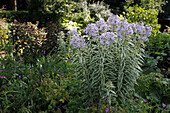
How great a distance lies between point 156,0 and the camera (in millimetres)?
9016

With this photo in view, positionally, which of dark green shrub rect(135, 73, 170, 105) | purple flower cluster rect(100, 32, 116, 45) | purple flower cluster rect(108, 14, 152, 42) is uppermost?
purple flower cluster rect(108, 14, 152, 42)

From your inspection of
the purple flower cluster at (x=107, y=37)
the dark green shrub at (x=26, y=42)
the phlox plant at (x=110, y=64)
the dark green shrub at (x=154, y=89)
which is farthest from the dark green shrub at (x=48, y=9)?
the purple flower cluster at (x=107, y=37)

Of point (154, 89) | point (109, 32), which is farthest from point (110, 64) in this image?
point (154, 89)

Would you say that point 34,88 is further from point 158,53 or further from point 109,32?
point 158,53

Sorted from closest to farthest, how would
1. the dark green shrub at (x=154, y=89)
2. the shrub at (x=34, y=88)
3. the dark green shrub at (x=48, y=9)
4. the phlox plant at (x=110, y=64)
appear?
the phlox plant at (x=110, y=64) → the shrub at (x=34, y=88) → the dark green shrub at (x=154, y=89) → the dark green shrub at (x=48, y=9)

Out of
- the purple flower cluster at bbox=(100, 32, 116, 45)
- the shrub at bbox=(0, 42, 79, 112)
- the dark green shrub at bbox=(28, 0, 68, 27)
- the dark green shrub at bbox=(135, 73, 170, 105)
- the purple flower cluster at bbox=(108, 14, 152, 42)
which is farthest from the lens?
the dark green shrub at bbox=(28, 0, 68, 27)

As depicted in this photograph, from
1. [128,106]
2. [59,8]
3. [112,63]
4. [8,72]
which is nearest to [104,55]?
[112,63]

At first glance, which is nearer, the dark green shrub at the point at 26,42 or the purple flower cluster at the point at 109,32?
the purple flower cluster at the point at 109,32

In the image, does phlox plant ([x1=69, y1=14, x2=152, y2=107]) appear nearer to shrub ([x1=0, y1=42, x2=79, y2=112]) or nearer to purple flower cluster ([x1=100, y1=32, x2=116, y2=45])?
purple flower cluster ([x1=100, y1=32, x2=116, y2=45])

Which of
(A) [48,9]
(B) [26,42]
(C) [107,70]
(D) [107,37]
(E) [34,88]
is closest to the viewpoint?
(D) [107,37]

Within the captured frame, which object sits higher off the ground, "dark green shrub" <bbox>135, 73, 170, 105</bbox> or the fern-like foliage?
the fern-like foliage

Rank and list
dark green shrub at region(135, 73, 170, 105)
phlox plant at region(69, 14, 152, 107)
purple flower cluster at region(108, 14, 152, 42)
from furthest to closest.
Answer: dark green shrub at region(135, 73, 170, 105) → phlox plant at region(69, 14, 152, 107) → purple flower cluster at region(108, 14, 152, 42)

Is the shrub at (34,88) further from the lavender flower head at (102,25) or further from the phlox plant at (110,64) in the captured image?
the lavender flower head at (102,25)

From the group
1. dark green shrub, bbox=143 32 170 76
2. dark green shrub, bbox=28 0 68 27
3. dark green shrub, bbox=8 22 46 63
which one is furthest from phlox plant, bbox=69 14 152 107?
dark green shrub, bbox=28 0 68 27
